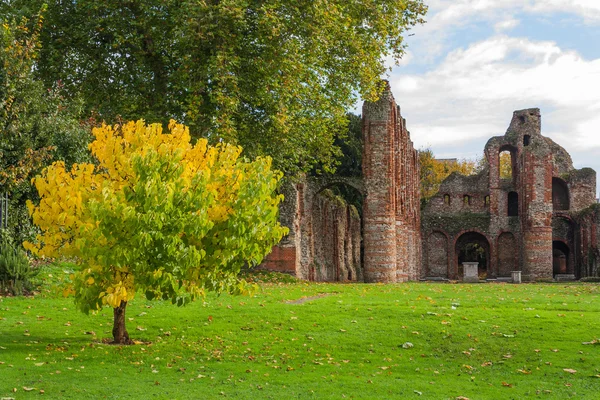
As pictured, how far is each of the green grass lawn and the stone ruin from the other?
14.7 meters

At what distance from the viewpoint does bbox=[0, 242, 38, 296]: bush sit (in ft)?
54.2

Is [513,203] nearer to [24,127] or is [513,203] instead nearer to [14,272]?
[24,127]

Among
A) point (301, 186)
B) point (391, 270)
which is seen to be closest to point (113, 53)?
point (301, 186)

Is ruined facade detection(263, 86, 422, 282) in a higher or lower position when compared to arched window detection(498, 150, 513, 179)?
lower

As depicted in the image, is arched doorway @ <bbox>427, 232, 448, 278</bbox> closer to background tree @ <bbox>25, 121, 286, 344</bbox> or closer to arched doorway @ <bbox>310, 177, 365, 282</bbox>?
arched doorway @ <bbox>310, 177, 365, 282</bbox>

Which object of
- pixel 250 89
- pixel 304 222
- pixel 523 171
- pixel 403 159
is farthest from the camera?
pixel 523 171

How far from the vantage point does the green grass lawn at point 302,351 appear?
32.8 feet

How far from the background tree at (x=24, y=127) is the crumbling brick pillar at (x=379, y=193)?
43.4ft

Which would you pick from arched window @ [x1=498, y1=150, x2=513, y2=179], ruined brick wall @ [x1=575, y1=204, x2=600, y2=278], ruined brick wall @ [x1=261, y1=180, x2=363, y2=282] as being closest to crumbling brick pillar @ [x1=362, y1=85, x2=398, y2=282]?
ruined brick wall @ [x1=261, y1=180, x2=363, y2=282]

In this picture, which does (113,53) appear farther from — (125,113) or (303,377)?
(303,377)

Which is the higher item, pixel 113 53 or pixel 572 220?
pixel 113 53

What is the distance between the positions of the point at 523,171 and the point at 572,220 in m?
5.92

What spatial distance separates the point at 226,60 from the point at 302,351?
12503 millimetres

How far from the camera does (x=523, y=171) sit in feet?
147
